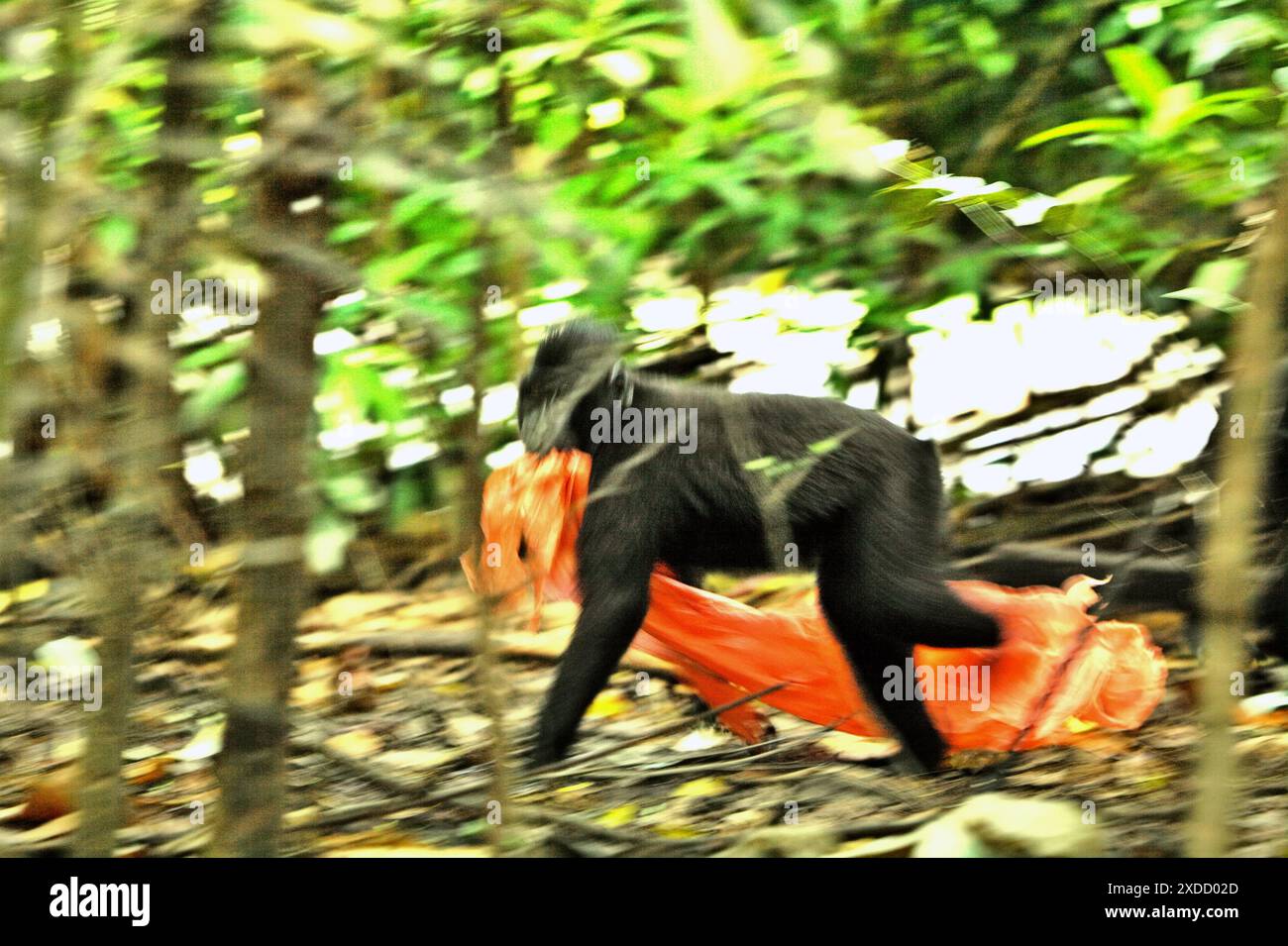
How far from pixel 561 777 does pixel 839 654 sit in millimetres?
999

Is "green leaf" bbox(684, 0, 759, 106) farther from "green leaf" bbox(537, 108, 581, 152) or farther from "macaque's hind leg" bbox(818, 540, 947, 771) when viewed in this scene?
"macaque's hind leg" bbox(818, 540, 947, 771)

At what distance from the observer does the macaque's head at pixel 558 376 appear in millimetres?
3916

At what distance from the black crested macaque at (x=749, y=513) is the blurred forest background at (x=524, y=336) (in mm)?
223

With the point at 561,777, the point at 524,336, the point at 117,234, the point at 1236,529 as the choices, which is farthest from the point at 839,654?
the point at 117,234

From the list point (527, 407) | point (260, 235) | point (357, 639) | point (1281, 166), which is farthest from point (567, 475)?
point (1281, 166)

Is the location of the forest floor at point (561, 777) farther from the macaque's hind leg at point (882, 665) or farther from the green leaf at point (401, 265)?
the green leaf at point (401, 265)

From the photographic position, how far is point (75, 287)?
2.90m

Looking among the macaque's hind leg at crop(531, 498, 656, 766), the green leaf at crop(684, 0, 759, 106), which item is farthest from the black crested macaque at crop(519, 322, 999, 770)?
the green leaf at crop(684, 0, 759, 106)

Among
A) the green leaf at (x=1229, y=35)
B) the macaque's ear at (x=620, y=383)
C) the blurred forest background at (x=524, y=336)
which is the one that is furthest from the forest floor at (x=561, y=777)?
the green leaf at (x=1229, y=35)

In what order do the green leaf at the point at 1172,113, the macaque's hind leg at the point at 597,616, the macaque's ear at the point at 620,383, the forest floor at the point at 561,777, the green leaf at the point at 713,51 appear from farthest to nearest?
the macaque's ear at the point at 620,383, the macaque's hind leg at the point at 597,616, the forest floor at the point at 561,777, the green leaf at the point at 1172,113, the green leaf at the point at 713,51

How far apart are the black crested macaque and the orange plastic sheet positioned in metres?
0.07

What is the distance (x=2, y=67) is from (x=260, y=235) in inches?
20.2

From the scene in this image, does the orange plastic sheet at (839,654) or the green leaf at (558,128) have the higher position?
the green leaf at (558,128)

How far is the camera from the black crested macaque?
3.93 meters
